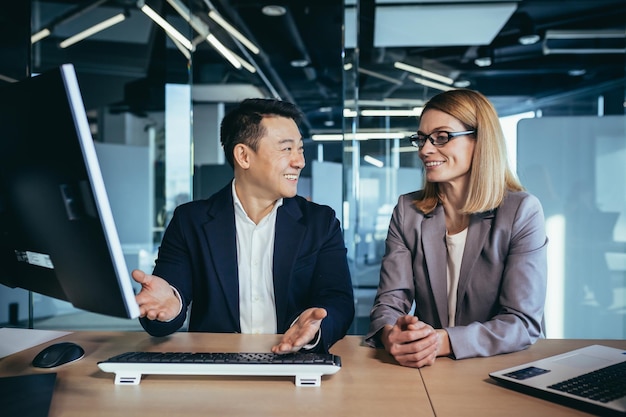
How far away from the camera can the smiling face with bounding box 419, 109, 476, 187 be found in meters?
2.04

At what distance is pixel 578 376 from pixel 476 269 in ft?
2.43

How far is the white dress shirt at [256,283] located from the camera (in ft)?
6.85

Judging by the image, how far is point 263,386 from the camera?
1.16m

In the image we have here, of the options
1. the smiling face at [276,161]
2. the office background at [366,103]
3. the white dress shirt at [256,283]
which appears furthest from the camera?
the office background at [366,103]

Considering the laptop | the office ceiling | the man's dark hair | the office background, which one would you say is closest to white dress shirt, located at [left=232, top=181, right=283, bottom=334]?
the man's dark hair

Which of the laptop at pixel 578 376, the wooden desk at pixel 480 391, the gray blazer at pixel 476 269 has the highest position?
the gray blazer at pixel 476 269

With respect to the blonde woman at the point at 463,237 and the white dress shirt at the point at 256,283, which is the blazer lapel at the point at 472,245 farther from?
the white dress shirt at the point at 256,283

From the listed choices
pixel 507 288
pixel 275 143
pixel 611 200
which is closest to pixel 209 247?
pixel 275 143

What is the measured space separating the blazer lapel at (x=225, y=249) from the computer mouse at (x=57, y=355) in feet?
2.21

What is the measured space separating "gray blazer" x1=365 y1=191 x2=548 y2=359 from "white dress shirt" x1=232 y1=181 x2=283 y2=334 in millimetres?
468

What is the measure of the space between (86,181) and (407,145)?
410 cm

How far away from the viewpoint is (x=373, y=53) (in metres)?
4.89

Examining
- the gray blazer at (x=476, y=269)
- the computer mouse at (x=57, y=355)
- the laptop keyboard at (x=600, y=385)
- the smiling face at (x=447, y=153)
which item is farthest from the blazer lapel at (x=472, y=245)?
the computer mouse at (x=57, y=355)

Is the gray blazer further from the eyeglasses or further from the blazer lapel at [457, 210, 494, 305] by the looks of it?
the eyeglasses
